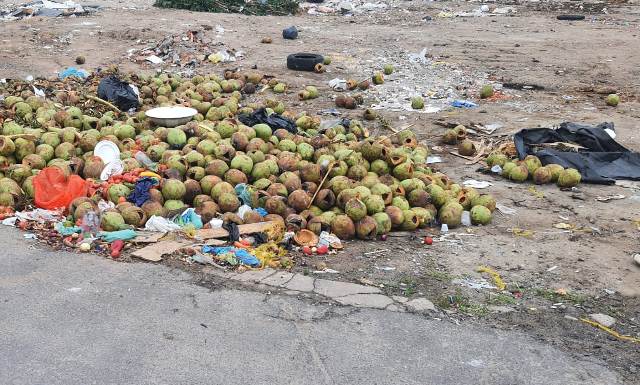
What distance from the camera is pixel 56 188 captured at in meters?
5.87

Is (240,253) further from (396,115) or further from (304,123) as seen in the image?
(396,115)

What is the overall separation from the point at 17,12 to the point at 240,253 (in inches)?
601

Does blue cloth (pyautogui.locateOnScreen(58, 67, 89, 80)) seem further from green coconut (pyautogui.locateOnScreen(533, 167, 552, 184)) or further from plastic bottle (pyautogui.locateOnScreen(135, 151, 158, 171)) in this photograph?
green coconut (pyautogui.locateOnScreen(533, 167, 552, 184))

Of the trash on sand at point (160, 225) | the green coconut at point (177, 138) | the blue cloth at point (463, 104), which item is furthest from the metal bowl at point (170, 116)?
the blue cloth at point (463, 104)

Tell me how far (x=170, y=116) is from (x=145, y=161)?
1.24 meters

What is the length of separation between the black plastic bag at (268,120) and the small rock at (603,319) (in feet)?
14.0

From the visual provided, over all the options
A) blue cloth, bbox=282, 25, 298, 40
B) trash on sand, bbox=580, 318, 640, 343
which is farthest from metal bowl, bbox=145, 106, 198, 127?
blue cloth, bbox=282, 25, 298, 40

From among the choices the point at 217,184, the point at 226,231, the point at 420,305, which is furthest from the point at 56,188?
the point at 420,305

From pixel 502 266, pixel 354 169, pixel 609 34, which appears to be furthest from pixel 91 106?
pixel 609 34

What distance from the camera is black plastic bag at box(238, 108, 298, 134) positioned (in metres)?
7.65

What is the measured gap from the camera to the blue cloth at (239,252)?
16.1ft

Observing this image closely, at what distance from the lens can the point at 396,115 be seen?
31.7 ft

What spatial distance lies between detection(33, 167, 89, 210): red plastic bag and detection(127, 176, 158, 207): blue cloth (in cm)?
48

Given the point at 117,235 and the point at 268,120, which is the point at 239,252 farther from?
the point at 268,120
